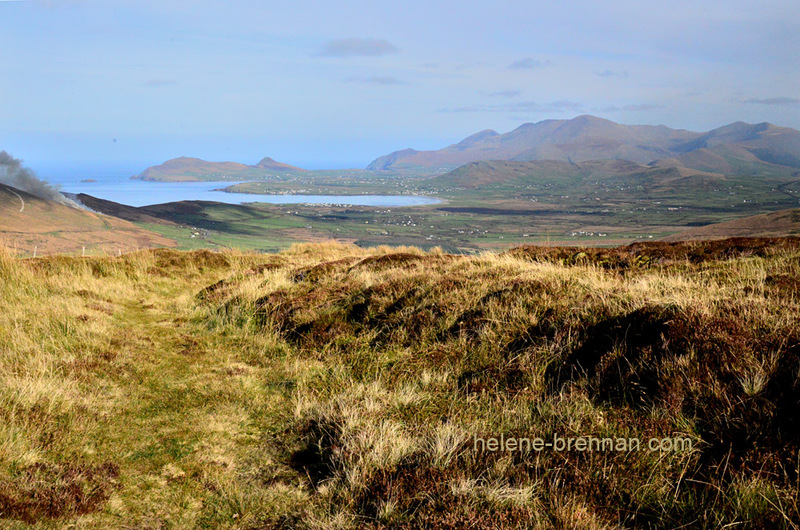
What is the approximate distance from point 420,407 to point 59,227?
364ft

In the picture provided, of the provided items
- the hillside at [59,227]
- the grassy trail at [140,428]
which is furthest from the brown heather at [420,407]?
the hillside at [59,227]

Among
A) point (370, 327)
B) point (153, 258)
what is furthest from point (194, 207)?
point (370, 327)

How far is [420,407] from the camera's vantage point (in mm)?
5676

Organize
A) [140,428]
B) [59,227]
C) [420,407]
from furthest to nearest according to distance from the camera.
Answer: [59,227], [420,407], [140,428]

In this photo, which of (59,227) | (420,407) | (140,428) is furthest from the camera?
(59,227)

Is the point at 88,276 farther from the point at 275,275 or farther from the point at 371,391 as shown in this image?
the point at 371,391

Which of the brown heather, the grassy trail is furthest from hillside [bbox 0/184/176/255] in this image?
the brown heather

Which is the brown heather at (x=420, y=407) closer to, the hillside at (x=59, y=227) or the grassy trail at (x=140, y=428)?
the grassy trail at (x=140, y=428)

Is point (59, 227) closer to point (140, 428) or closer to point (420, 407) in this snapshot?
point (140, 428)

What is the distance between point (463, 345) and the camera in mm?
7328

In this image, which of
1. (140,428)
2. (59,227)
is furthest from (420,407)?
(59,227)

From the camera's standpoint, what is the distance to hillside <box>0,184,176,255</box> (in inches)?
3211

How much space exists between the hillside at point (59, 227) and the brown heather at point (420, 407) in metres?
83.4

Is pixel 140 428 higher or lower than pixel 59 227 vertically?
lower
